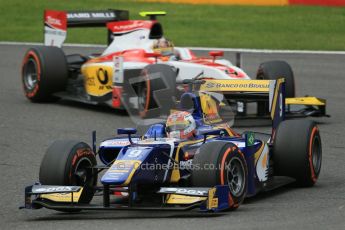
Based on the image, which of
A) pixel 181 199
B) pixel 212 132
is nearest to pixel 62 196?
pixel 181 199

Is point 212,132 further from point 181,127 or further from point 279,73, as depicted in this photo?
point 279,73

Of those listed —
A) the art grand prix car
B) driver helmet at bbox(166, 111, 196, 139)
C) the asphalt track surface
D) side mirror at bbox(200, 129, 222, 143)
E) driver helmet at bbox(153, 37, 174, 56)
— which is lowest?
the asphalt track surface

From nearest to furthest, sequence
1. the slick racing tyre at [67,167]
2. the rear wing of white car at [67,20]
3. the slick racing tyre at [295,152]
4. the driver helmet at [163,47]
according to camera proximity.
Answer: the slick racing tyre at [67,167]
the slick racing tyre at [295,152]
the driver helmet at [163,47]
the rear wing of white car at [67,20]

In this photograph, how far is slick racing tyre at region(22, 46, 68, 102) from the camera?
666 inches

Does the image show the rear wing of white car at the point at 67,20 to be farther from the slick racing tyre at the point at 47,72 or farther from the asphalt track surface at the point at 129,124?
the asphalt track surface at the point at 129,124

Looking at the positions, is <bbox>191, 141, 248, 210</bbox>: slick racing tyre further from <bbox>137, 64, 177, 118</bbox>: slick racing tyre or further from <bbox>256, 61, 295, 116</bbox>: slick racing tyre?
<bbox>256, 61, 295, 116</bbox>: slick racing tyre

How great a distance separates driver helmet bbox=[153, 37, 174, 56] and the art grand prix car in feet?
21.1

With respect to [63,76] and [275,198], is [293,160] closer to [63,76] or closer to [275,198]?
[275,198]

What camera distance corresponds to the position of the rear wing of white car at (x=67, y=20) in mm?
17969

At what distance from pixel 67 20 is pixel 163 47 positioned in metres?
1.83

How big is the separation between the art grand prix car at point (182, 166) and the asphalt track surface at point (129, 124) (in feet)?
0.47

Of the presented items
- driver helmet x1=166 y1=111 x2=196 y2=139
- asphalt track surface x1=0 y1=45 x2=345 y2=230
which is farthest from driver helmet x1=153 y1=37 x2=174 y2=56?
driver helmet x1=166 y1=111 x2=196 y2=139

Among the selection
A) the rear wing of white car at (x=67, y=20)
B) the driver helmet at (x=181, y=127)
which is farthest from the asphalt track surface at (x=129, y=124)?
the rear wing of white car at (x=67, y=20)

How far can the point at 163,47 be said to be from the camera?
57.2 ft
